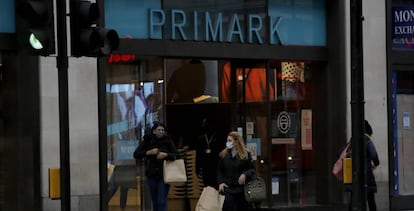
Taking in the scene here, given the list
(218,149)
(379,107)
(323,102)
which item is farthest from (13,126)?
(379,107)

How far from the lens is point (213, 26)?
14797 millimetres

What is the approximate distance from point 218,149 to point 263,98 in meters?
1.32

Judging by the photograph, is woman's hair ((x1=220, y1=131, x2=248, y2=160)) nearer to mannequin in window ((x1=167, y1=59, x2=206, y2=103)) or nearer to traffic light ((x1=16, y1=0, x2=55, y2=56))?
mannequin in window ((x1=167, y1=59, x2=206, y2=103))

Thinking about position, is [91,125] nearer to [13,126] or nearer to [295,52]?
[13,126]

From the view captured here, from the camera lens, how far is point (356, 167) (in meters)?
10.4

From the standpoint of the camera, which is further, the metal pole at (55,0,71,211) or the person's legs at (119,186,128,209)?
the person's legs at (119,186,128,209)

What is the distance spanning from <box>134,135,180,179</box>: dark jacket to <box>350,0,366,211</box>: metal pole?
381 cm

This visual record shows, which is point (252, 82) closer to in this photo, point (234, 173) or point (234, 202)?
point (234, 173)

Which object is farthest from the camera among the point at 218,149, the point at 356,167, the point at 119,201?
the point at 218,149

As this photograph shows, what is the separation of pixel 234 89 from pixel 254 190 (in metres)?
3.18

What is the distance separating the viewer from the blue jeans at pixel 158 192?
13.3 metres

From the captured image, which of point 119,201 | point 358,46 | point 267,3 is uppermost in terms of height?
point 267,3

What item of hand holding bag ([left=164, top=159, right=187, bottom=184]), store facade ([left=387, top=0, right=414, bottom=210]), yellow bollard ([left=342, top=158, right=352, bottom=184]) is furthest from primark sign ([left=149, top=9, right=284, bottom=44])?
yellow bollard ([left=342, top=158, right=352, bottom=184])

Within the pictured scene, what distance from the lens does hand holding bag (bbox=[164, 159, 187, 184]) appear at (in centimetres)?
1318
